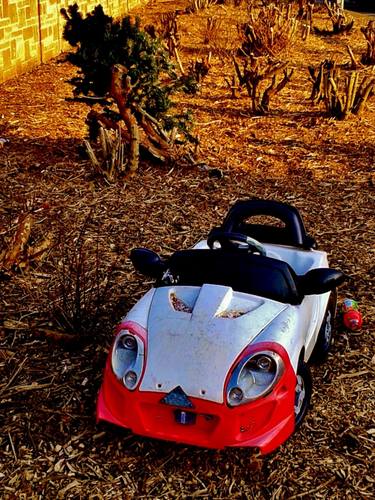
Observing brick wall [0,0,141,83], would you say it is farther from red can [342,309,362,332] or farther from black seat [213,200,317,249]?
red can [342,309,362,332]

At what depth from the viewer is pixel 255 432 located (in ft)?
10.6

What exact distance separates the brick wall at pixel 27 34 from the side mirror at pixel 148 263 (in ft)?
24.5

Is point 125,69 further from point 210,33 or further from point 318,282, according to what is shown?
point 210,33

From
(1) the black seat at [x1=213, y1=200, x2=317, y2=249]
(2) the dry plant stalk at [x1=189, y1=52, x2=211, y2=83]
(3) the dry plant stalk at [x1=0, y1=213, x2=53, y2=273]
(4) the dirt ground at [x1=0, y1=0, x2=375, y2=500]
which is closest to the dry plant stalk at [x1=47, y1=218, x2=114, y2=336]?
(4) the dirt ground at [x1=0, y1=0, x2=375, y2=500]

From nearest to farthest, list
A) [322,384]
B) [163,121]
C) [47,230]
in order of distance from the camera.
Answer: [322,384] → [47,230] → [163,121]

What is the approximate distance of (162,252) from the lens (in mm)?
5680

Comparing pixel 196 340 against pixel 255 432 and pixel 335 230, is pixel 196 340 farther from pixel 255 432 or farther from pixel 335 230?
→ pixel 335 230

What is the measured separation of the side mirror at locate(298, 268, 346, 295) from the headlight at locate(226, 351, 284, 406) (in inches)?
25.2

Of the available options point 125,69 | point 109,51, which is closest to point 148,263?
point 125,69

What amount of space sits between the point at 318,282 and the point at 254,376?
2.57ft

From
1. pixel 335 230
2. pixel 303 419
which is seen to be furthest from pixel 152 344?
pixel 335 230

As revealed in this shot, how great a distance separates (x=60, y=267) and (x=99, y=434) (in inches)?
78.8

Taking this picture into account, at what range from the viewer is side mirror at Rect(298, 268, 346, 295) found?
12.5ft

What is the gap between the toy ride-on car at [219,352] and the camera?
10.5 feet
